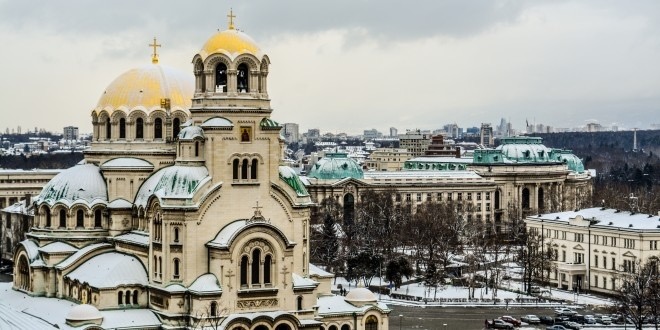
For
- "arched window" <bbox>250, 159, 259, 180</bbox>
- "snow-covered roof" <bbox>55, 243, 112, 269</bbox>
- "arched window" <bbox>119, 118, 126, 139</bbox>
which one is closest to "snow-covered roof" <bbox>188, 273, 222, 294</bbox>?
"arched window" <bbox>250, 159, 259, 180</bbox>

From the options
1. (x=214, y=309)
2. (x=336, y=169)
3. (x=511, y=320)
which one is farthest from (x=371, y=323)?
(x=336, y=169)

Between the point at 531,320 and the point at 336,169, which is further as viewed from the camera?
the point at 336,169

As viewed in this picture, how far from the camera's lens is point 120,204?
75125mm

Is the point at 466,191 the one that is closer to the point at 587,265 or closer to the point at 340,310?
the point at 587,265

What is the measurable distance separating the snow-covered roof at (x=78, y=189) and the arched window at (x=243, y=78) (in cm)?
1337

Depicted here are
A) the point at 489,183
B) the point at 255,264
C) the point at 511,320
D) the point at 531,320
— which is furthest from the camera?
the point at 489,183

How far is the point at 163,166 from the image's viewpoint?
7625 cm

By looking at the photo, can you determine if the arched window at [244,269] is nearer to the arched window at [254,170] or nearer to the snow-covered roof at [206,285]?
the snow-covered roof at [206,285]

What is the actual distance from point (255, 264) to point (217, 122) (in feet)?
29.7

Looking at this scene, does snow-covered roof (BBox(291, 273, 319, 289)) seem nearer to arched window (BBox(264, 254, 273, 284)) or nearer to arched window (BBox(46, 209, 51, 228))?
arched window (BBox(264, 254, 273, 284))

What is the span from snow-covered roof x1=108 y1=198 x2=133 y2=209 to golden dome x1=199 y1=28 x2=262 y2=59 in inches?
510

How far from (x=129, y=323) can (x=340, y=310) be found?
1417cm

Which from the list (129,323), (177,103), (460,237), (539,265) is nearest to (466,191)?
(460,237)

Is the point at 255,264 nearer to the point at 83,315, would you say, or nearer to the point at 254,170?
the point at 254,170
